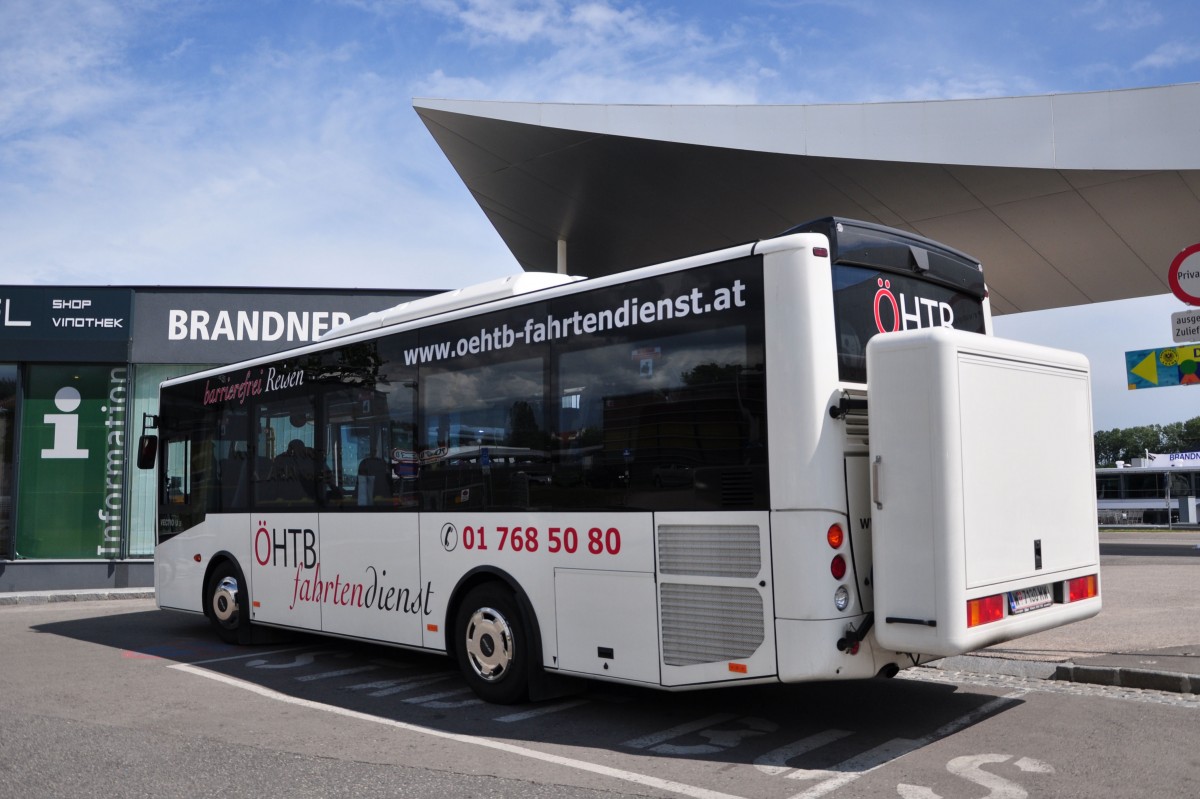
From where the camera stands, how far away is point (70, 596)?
677 inches

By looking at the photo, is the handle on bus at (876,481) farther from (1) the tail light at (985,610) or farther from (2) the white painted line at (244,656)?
(2) the white painted line at (244,656)

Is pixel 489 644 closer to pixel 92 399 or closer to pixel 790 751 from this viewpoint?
pixel 790 751

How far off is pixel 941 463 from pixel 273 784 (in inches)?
161

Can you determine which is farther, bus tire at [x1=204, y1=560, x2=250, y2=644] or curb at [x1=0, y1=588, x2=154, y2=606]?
curb at [x1=0, y1=588, x2=154, y2=606]

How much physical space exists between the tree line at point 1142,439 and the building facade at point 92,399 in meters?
133

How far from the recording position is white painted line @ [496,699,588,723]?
727 centimetres

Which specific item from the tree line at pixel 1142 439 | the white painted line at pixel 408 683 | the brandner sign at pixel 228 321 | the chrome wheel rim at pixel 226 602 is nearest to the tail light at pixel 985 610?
the white painted line at pixel 408 683

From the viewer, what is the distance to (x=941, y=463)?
5.68m

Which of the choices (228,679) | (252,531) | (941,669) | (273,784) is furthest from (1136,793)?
(252,531)

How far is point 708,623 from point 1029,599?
6.41ft

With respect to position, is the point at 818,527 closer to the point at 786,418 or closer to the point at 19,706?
the point at 786,418

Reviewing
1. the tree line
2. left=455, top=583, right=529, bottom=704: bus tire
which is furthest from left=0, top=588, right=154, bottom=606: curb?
the tree line

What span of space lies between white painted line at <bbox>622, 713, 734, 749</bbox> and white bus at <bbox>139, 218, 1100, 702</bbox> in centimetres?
37

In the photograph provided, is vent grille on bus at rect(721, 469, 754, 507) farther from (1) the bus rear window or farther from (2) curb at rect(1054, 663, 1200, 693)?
(2) curb at rect(1054, 663, 1200, 693)
